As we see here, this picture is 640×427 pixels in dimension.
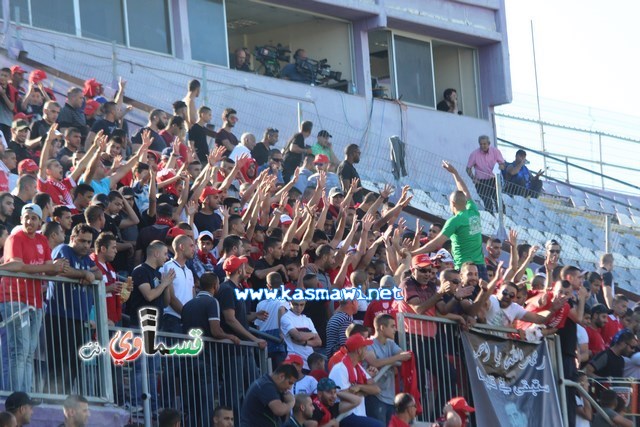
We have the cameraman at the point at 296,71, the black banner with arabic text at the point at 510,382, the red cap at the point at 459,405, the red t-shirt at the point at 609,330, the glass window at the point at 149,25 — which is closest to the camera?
the red cap at the point at 459,405

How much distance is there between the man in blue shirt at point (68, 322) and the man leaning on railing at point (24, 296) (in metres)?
0.18

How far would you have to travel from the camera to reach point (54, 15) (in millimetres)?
25203

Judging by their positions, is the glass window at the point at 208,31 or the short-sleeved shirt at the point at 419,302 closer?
the short-sleeved shirt at the point at 419,302

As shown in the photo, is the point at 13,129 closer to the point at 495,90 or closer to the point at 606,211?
the point at 606,211

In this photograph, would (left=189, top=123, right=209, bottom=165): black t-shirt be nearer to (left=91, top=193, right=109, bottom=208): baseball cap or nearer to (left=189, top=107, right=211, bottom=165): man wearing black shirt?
(left=189, top=107, right=211, bottom=165): man wearing black shirt

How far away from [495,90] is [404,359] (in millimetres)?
19118

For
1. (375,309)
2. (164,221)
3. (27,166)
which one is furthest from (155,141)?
(375,309)

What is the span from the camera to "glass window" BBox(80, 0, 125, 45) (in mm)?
25828

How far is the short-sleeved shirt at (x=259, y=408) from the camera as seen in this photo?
1272 cm

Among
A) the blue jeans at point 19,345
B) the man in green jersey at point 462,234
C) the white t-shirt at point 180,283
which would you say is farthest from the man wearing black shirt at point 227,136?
the blue jeans at point 19,345

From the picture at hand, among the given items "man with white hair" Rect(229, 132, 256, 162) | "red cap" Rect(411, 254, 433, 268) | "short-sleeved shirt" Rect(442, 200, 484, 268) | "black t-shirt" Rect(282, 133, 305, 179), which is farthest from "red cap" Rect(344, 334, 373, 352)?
"black t-shirt" Rect(282, 133, 305, 179)

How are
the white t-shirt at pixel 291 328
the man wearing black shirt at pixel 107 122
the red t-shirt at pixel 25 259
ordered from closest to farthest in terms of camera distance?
1. the red t-shirt at pixel 25 259
2. the white t-shirt at pixel 291 328
3. the man wearing black shirt at pixel 107 122

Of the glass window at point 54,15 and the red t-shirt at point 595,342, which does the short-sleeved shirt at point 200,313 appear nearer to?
the red t-shirt at point 595,342

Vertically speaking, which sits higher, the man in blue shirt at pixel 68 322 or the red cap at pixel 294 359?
the man in blue shirt at pixel 68 322
